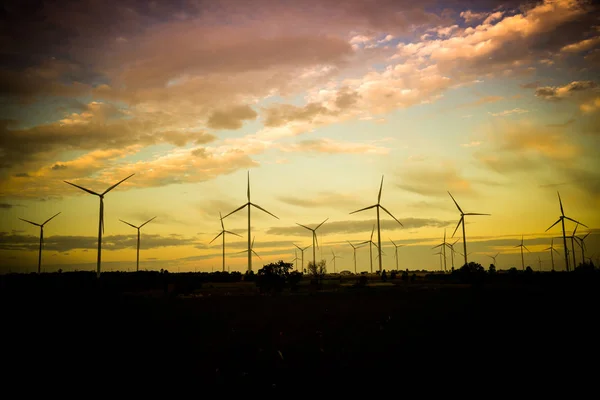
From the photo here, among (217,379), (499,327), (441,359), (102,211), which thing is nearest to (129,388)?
(217,379)

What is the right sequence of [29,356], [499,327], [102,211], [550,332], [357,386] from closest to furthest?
1. [357,386]
2. [29,356]
3. [550,332]
4. [499,327]
5. [102,211]

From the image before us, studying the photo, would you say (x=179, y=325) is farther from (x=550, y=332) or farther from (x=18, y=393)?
(x=550, y=332)

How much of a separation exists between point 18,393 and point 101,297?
5507 cm

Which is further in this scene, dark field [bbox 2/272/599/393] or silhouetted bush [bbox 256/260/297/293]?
silhouetted bush [bbox 256/260/297/293]

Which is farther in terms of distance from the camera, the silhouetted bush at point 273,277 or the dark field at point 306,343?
the silhouetted bush at point 273,277

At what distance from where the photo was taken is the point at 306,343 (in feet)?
154

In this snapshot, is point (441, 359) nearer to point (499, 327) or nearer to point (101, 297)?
point (499, 327)

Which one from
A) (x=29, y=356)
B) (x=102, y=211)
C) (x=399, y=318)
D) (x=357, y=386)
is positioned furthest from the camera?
(x=102, y=211)

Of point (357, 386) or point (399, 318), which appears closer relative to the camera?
point (357, 386)

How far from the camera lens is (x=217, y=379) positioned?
36.2 meters

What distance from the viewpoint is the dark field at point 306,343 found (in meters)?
36.7

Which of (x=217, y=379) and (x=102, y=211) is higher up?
(x=102, y=211)

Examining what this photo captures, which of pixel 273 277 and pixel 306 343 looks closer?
pixel 306 343

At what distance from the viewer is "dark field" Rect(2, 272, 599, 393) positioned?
36656mm
